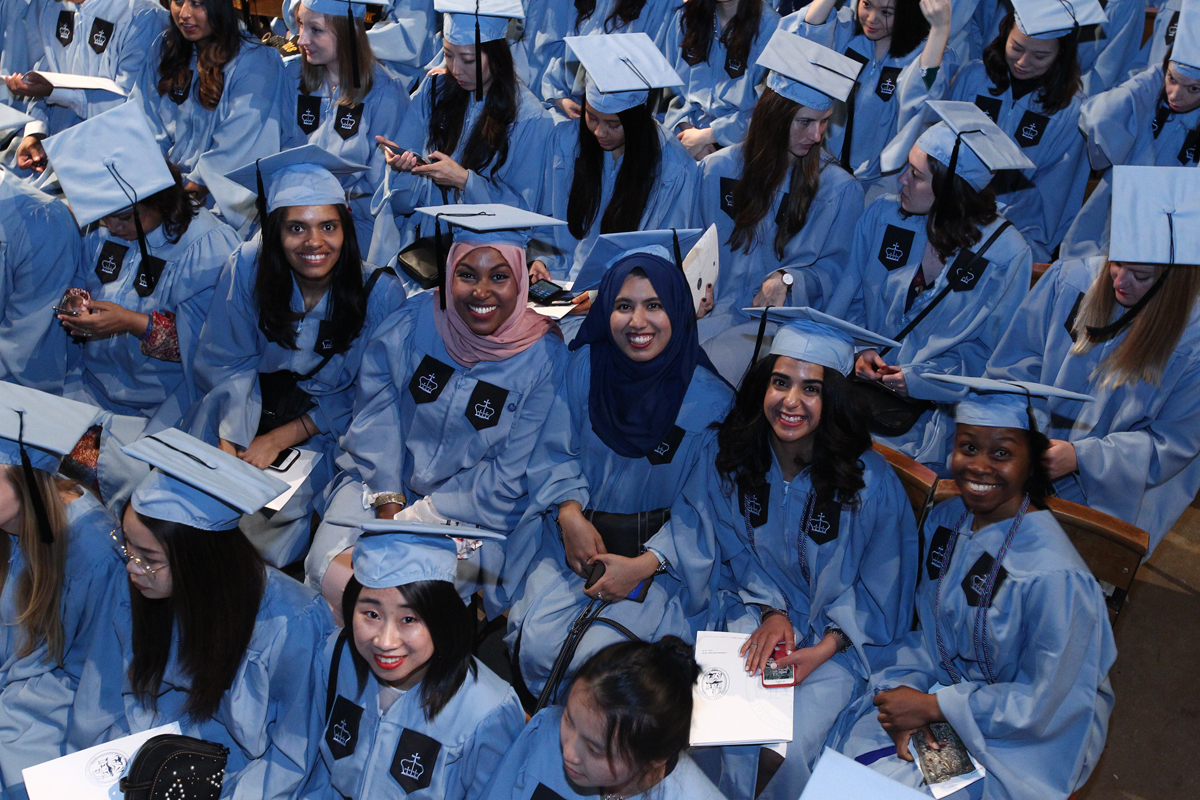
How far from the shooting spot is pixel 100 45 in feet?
18.1

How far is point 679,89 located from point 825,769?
457 cm

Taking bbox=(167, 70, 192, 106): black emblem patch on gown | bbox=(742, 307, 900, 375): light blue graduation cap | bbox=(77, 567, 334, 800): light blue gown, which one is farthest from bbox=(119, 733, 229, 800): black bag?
bbox=(167, 70, 192, 106): black emblem patch on gown

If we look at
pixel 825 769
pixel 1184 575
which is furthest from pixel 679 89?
pixel 825 769

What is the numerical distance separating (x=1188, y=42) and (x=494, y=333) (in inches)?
121

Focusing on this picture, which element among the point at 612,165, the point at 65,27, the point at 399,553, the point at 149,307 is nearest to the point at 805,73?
the point at 612,165

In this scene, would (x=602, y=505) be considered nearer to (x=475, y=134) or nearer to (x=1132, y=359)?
(x=1132, y=359)

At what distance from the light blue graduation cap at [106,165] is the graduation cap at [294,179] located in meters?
0.40

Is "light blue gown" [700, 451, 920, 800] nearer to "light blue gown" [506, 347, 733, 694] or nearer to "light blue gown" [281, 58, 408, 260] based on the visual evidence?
"light blue gown" [506, 347, 733, 694]

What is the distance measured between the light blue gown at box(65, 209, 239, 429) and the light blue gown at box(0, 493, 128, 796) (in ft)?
3.80

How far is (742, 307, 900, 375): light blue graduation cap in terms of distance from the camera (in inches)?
109

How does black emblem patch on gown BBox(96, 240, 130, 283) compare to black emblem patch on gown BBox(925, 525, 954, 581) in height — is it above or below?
above

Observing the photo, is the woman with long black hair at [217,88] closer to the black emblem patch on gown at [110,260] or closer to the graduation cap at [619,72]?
the black emblem patch on gown at [110,260]

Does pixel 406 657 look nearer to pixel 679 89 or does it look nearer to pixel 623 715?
pixel 623 715

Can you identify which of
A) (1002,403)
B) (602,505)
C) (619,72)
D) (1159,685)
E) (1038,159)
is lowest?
(1159,685)
